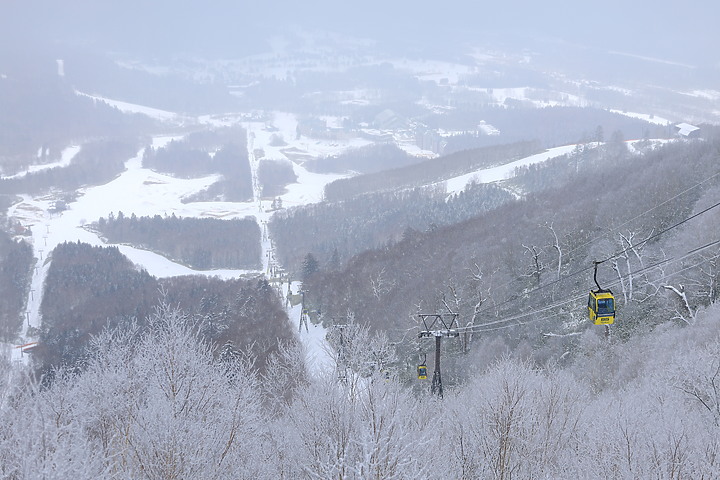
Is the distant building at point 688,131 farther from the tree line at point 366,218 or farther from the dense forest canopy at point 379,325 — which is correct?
the tree line at point 366,218

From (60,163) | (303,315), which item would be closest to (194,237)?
(303,315)

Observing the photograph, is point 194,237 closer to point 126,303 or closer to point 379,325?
point 126,303

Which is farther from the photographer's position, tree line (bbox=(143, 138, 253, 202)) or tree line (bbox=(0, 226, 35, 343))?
tree line (bbox=(143, 138, 253, 202))

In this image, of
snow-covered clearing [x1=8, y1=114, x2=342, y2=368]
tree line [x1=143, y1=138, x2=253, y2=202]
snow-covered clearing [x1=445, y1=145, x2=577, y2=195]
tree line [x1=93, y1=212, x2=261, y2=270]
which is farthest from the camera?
tree line [x1=143, y1=138, x2=253, y2=202]

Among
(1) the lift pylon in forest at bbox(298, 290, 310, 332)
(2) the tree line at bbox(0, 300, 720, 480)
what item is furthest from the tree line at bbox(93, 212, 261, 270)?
(2) the tree line at bbox(0, 300, 720, 480)

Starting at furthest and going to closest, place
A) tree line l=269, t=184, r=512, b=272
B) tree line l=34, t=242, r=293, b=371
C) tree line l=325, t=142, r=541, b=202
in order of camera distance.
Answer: tree line l=325, t=142, r=541, b=202 < tree line l=269, t=184, r=512, b=272 < tree line l=34, t=242, r=293, b=371

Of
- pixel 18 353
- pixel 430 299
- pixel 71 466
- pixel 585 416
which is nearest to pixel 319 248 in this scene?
pixel 18 353

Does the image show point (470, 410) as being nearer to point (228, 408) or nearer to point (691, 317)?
point (228, 408)

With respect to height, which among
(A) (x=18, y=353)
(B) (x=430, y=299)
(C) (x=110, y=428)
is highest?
(C) (x=110, y=428)

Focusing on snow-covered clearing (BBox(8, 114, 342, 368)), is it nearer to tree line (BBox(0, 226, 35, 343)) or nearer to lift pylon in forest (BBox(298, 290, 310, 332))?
tree line (BBox(0, 226, 35, 343))

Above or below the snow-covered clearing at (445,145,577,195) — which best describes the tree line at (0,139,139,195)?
below

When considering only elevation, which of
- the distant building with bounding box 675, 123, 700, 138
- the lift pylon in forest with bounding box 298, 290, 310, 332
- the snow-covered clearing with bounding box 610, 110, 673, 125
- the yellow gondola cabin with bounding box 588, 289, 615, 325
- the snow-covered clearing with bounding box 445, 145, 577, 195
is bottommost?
the lift pylon in forest with bounding box 298, 290, 310, 332
